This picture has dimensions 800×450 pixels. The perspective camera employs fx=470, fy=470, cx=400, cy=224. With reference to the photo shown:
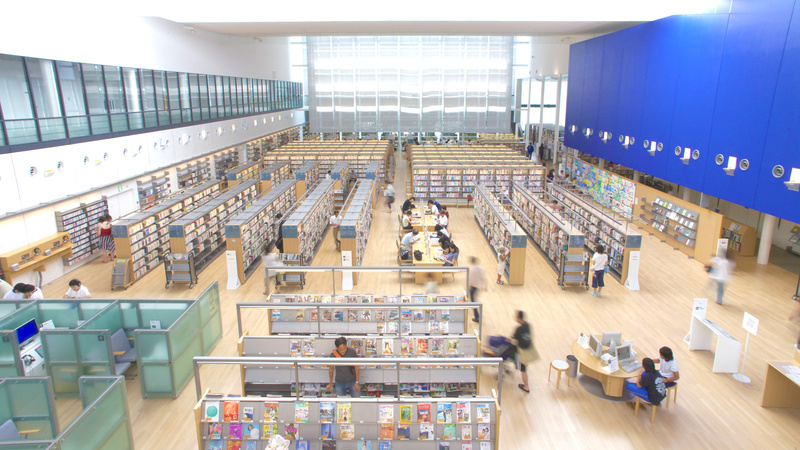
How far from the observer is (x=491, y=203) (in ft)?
47.9

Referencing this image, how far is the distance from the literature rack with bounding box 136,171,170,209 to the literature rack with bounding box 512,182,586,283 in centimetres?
1227

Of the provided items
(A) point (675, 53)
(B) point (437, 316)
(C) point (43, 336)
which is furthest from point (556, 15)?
(C) point (43, 336)

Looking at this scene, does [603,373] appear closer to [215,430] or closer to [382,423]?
[382,423]

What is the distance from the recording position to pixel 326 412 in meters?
5.00

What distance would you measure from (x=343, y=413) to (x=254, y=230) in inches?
348

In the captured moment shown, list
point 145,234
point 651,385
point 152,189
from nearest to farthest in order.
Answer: point 651,385, point 145,234, point 152,189

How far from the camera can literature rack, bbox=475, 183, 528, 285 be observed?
11.4m

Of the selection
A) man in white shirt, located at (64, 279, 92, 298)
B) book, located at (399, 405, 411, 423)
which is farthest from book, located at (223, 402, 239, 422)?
man in white shirt, located at (64, 279, 92, 298)

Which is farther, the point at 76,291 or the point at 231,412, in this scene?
the point at 76,291

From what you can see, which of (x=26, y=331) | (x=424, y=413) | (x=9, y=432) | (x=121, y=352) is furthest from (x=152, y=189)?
(x=424, y=413)

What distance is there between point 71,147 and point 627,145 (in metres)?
18.1

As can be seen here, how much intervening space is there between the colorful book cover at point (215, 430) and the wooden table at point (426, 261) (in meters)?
6.83

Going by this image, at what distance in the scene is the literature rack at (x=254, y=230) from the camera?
11500 mm

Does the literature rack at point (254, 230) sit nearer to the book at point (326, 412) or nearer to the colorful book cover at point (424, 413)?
the book at point (326, 412)
